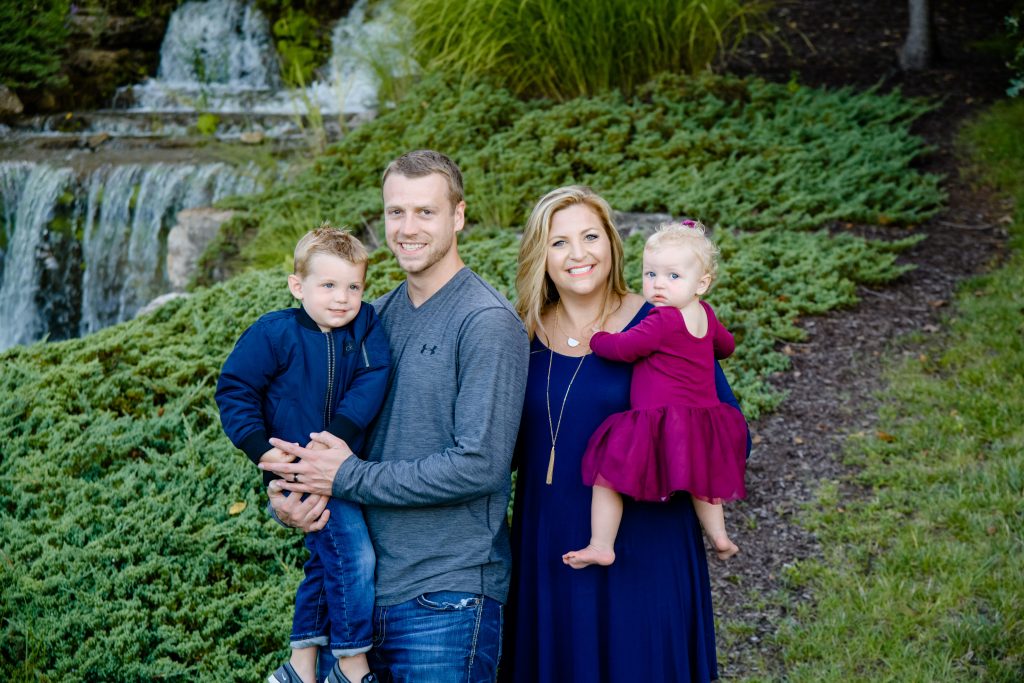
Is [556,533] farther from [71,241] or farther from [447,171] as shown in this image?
[71,241]

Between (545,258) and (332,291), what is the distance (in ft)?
2.00

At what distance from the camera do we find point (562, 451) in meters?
2.51

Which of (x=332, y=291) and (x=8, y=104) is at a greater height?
(x=8, y=104)

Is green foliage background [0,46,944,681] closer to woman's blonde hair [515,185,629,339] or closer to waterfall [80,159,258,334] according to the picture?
waterfall [80,159,258,334]

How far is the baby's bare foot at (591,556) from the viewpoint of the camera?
2.40m

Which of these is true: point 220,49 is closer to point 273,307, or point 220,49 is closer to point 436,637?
point 273,307

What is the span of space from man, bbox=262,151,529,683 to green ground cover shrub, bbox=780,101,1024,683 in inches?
70.2

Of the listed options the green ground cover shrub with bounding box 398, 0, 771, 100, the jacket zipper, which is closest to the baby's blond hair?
the jacket zipper

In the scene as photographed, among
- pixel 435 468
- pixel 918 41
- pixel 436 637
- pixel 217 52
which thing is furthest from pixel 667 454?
pixel 217 52

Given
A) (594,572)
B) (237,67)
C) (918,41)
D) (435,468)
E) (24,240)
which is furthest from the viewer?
(237,67)

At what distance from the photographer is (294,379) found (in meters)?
2.39

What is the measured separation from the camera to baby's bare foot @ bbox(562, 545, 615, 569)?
240 cm

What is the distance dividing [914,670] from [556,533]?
5.62 ft

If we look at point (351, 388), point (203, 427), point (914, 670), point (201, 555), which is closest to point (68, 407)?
point (203, 427)
